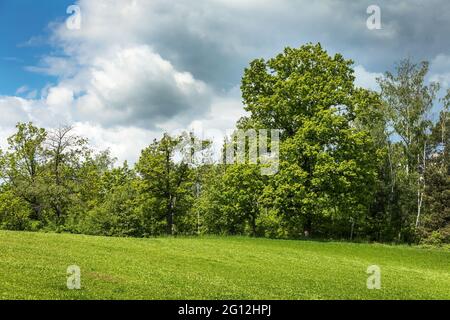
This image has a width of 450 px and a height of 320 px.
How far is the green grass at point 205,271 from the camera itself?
15766 mm

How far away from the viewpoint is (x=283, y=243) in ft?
133

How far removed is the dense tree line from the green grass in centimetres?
994

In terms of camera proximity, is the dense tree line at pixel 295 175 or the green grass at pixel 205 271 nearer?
the green grass at pixel 205 271

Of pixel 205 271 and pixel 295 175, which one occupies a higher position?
pixel 295 175

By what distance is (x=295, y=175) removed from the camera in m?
43.5

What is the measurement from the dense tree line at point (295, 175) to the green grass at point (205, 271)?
9.94 meters

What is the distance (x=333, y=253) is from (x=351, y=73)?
71.7 feet

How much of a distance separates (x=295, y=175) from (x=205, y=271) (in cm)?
2308

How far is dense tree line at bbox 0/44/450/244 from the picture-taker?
147ft

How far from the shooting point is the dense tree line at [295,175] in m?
44.8

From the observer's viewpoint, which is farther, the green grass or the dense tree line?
the dense tree line

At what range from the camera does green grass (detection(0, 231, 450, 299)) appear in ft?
51.7
